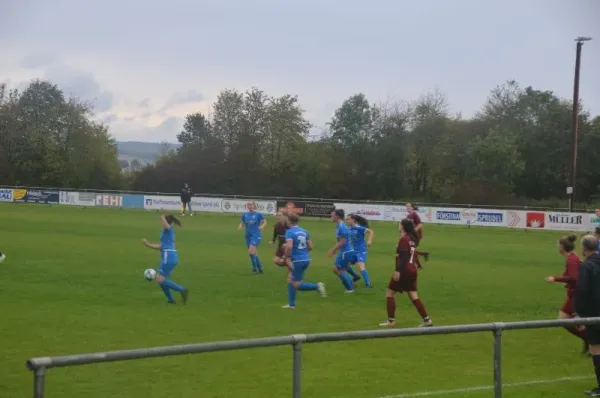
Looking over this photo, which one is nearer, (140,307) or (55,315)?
(55,315)

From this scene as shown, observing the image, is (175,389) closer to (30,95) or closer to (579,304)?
(579,304)

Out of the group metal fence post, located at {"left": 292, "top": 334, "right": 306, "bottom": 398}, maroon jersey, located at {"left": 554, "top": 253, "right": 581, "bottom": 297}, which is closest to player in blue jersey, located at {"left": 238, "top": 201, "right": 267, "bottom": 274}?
maroon jersey, located at {"left": 554, "top": 253, "right": 581, "bottom": 297}

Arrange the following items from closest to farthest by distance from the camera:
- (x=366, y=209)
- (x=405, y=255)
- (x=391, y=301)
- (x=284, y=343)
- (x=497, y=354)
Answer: (x=284, y=343) → (x=497, y=354) → (x=405, y=255) → (x=391, y=301) → (x=366, y=209)

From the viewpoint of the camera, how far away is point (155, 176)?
69.1 meters

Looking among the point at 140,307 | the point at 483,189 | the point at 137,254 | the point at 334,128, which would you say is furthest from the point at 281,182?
the point at 140,307

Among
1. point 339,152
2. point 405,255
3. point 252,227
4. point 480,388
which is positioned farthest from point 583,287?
point 339,152

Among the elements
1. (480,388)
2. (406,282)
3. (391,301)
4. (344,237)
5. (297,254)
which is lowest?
(480,388)

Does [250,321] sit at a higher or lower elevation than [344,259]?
lower

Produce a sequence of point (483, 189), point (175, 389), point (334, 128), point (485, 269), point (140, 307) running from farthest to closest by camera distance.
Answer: point (334, 128), point (483, 189), point (485, 269), point (140, 307), point (175, 389)

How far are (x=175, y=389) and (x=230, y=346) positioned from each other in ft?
9.89

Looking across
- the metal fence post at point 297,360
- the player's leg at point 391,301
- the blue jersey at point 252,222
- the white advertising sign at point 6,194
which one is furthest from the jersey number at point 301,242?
the white advertising sign at point 6,194

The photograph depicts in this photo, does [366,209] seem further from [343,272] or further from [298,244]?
[298,244]

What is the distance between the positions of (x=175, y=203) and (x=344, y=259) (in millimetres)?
33494

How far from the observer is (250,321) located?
1238cm
